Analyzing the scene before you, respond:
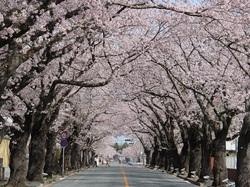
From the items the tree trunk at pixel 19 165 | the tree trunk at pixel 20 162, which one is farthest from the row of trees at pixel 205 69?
the tree trunk at pixel 19 165

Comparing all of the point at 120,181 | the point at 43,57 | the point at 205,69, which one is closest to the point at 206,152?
the point at 120,181

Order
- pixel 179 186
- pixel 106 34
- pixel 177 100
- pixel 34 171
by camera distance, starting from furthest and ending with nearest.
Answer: pixel 177 100 → pixel 179 186 → pixel 34 171 → pixel 106 34

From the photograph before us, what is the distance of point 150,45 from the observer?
80.3ft

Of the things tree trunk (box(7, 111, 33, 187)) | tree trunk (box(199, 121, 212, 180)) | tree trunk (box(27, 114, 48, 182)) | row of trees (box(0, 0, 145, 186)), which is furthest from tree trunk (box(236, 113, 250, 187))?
tree trunk (box(199, 121, 212, 180))

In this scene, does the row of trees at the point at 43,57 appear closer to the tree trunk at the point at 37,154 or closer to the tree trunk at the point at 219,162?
the tree trunk at the point at 37,154

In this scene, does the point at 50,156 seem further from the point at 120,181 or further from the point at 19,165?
the point at 19,165

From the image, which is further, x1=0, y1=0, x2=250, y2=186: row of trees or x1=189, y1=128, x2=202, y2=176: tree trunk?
x1=189, y1=128, x2=202, y2=176: tree trunk

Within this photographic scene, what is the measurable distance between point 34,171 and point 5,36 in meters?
17.1

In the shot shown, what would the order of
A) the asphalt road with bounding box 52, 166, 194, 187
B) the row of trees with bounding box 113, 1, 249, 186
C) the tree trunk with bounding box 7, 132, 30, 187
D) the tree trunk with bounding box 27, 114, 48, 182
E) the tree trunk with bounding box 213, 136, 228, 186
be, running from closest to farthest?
1. the row of trees with bounding box 113, 1, 249, 186
2. the tree trunk with bounding box 7, 132, 30, 187
3. the tree trunk with bounding box 27, 114, 48, 182
4. the tree trunk with bounding box 213, 136, 228, 186
5. the asphalt road with bounding box 52, 166, 194, 187

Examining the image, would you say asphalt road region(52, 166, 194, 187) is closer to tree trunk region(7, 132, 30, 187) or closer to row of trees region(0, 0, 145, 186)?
row of trees region(0, 0, 145, 186)

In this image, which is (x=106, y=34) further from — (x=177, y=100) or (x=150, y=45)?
(x=177, y=100)

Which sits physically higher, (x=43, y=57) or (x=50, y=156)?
(x=43, y=57)

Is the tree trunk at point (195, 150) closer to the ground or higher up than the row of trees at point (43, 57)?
closer to the ground

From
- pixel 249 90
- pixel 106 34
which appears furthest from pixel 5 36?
pixel 249 90
